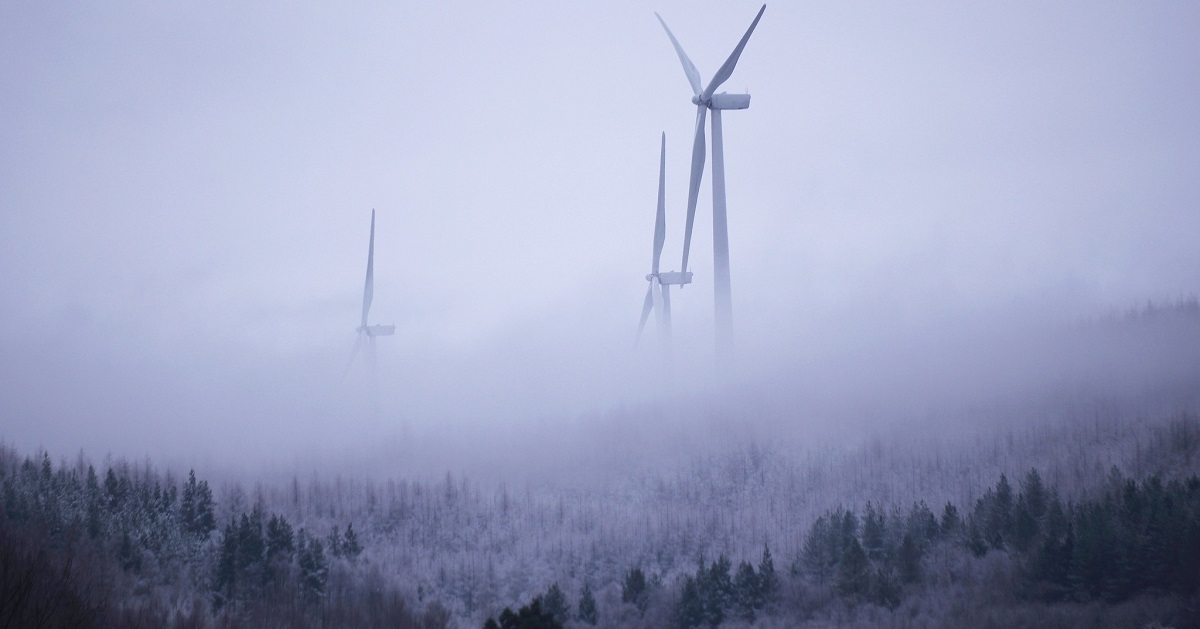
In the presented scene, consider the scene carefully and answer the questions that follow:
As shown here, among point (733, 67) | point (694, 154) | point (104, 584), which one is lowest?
point (104, 584)

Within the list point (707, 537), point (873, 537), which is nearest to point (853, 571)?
point (873, 537)

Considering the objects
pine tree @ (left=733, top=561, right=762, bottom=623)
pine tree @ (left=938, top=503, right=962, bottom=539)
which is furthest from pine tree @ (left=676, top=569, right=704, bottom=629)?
pine tree @ (left=938, top=503, right=962, bottom=539)

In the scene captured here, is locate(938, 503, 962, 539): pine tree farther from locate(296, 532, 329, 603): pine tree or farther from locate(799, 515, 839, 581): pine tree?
locate(296, 532, 329, 603): pine tree

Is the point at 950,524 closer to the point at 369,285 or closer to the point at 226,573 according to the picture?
the point at 226,573

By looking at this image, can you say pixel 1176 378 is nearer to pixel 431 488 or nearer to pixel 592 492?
pixel 592 492

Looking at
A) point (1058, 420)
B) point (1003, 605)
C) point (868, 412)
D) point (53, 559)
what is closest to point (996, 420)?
point (1058, 420)

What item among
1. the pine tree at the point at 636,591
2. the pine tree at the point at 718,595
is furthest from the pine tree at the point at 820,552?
the pine tree at the point at 636,591

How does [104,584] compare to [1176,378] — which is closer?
[104,584]

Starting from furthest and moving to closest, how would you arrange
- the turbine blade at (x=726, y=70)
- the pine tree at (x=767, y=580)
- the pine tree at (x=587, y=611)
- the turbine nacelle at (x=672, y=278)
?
the turbine nacelle at (x=672, y=278) → the turbine blade at (x=726, y=70) → the pine tree at (x=587, y=611) → the pine tree at (x=767, y=580)

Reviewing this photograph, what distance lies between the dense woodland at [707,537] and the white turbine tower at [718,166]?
35.0ft

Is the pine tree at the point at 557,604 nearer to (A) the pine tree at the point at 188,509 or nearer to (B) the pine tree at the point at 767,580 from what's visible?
(B) the pine tree at the point at 767,580

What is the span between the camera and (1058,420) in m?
74.8

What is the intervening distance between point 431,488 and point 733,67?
39.2 meters

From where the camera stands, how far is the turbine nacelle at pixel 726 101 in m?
82.8
